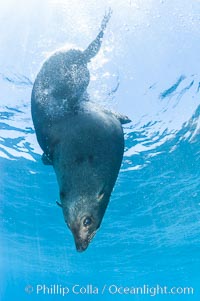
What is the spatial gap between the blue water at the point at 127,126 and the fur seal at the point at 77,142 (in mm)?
5804

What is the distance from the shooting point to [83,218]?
84.7 inches

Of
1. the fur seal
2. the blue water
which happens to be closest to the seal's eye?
the fur seal

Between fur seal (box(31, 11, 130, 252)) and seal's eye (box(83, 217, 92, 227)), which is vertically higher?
fur seal (box(31, 11, 130, 252))

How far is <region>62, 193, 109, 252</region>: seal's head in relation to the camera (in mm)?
2158

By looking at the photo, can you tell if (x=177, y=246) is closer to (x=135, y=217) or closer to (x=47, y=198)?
(x=135, y=217)

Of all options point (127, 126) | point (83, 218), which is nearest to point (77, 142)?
point (83, 218)

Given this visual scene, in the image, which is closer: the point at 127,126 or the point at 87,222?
the point at 87,222

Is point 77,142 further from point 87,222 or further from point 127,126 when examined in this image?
point 127,126

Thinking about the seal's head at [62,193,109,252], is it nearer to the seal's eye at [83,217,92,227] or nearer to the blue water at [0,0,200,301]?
the seal's eye at [83,217,92,227]

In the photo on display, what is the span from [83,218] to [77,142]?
1.93ft

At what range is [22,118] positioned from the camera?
1384cm

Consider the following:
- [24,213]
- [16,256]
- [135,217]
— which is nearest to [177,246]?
[135,217]

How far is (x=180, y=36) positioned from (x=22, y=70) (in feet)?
16.1

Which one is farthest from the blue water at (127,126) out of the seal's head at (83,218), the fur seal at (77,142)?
the seal's head at (83,218)
